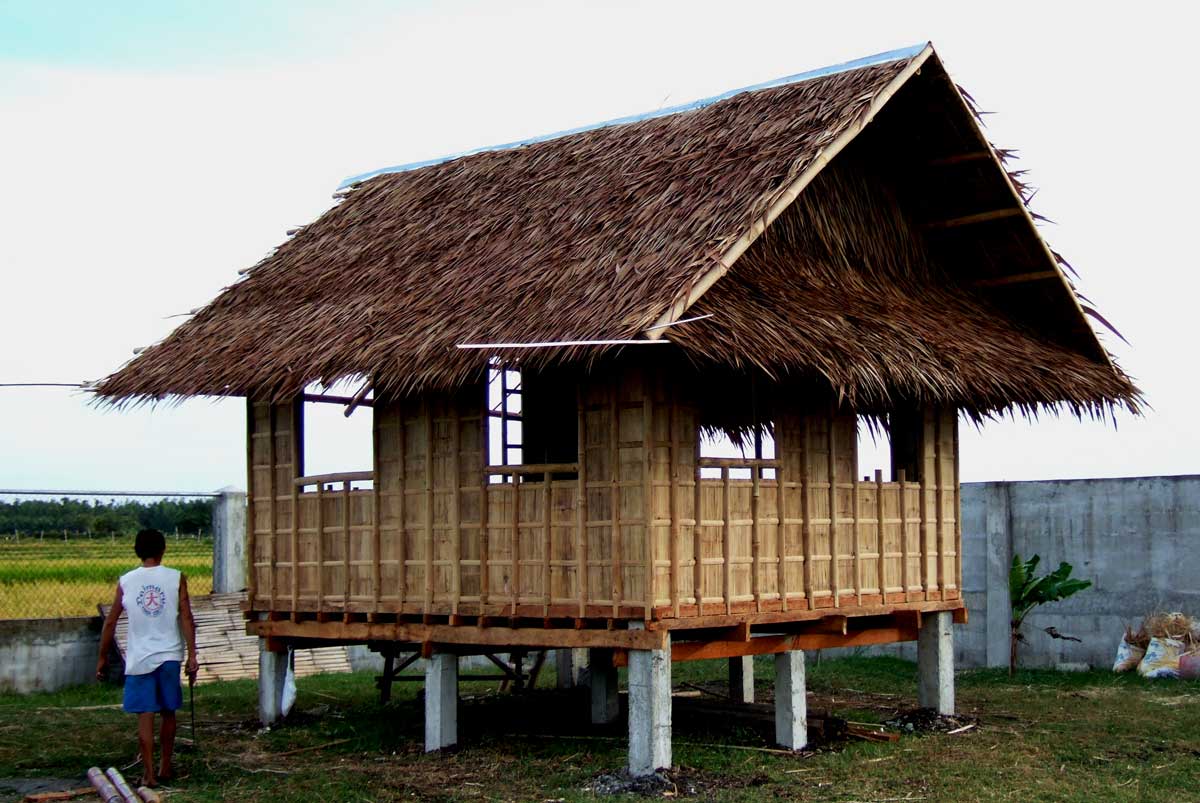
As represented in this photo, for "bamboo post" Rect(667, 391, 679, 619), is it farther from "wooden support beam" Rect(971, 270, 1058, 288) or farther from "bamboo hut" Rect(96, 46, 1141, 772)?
"wooden support beam" Rect(971, 270, 1058, 288)

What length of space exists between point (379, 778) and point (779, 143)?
5376 millimetres

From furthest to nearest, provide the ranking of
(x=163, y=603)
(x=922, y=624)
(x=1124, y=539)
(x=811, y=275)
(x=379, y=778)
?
1. (x=1124, y=539)
2. (x=922, y=624)
3. (x=811, y=275)
4. (x=379, y=778)
5. (x=163, y=603)

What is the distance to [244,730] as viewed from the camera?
43.3 ft

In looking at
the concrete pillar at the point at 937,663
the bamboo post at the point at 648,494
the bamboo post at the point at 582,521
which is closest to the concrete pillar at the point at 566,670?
the concrete pillar at the point at 937,663

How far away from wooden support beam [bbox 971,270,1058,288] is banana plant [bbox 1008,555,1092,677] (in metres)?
3.90

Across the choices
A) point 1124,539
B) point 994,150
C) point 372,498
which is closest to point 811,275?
point 994,150

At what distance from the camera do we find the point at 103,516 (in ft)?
56.4

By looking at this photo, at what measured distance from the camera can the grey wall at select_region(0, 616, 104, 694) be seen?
1555 centimetres

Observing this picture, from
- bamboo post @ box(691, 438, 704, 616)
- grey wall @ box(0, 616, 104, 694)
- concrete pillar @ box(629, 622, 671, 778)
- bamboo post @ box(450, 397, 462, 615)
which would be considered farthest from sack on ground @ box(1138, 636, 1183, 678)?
grey wall @ box(0, 616, 104, 694)

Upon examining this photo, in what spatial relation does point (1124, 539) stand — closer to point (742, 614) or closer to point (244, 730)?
point (742, 614)

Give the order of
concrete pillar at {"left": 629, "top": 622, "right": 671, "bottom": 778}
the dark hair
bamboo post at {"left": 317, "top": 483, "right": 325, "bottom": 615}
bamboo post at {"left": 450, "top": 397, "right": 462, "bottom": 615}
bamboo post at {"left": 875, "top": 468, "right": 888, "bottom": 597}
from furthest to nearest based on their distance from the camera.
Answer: bamboo post at {"left": 317, "top": 483, "right": 325, "bottom": 615} < bamboo post at {"left": 875, "top": 468, "right": 888, "bottom": 597} < bamboo post at {"left": 450, "top": 397, "right": 462, "bottom": 615} < concrete pillar at {"left": 629, "top": 622, "right": 671, "bottom": 778} < the dark hair

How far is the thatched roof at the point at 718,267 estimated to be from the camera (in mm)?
10359

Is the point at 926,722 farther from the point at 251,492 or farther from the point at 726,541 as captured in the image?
the point at 251,492

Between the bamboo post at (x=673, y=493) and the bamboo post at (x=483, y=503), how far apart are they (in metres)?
1.50
